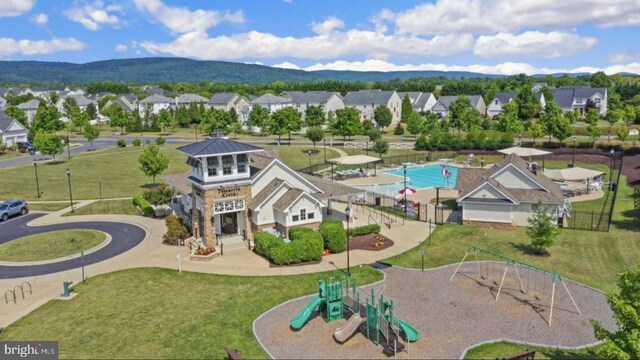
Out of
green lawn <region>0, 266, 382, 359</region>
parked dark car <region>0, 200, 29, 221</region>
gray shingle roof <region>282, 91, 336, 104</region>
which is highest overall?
gray shingle roof <region>282, 91, 336, 104</region>

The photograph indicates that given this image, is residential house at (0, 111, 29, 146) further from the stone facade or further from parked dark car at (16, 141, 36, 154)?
the stone facade

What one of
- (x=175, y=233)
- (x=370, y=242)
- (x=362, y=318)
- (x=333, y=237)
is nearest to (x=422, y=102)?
(x=370, y=242)

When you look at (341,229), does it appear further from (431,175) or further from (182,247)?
(431,175)

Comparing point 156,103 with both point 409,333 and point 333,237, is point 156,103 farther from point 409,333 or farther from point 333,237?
point 409,333

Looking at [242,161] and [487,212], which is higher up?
[242,161]

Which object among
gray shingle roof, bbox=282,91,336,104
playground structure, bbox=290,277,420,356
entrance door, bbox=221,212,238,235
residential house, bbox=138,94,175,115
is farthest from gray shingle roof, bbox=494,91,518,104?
playground structure, bbox=290,277,420,356

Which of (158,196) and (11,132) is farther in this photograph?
(11,132)

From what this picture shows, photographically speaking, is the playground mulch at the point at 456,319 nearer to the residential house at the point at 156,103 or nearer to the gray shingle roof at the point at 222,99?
the gray shingle roof at the point at 222,99
